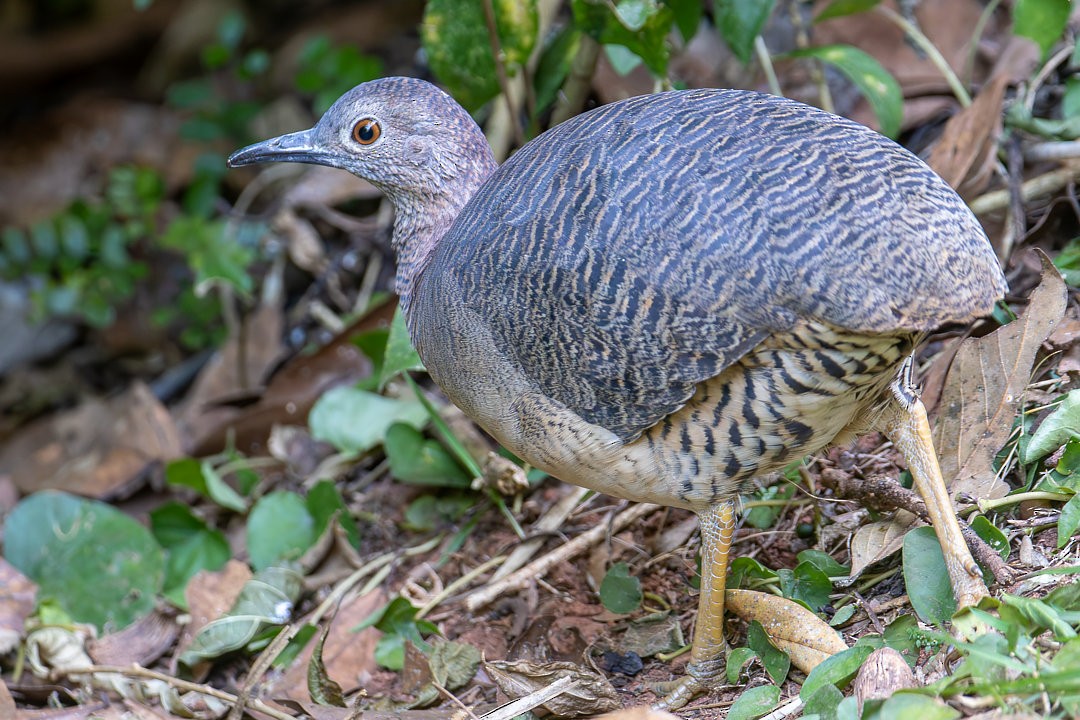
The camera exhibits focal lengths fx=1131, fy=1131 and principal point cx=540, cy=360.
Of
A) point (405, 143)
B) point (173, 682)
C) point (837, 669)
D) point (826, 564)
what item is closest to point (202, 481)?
point (173, 682)

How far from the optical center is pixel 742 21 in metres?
4.78

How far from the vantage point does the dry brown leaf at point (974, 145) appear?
4703mm

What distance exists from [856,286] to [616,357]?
70 cm

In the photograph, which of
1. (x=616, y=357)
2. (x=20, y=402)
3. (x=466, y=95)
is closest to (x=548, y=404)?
(x=616, y=357)

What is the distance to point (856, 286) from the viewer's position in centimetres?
289

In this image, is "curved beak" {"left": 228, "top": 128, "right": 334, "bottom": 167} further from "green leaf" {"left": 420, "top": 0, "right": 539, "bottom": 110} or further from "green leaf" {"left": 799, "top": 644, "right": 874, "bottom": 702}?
"green leaf" {"left": 799, "top": 644, "right": 874, "bottom": 702}

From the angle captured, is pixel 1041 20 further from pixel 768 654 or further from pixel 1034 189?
pixel 768 654

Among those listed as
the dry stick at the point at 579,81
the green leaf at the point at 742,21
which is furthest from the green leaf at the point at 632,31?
the dry stick at the point at 579,81

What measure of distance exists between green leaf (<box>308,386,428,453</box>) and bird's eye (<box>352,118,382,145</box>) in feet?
5.03

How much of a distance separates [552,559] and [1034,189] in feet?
8.35

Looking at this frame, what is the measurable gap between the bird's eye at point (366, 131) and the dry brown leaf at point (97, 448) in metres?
2.65

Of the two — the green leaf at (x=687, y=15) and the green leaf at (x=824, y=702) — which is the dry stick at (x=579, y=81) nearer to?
the green leaf at (x=687, y=15)

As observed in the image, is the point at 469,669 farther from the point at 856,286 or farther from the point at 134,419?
the point at 134,419

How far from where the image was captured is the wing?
2.94 meters
